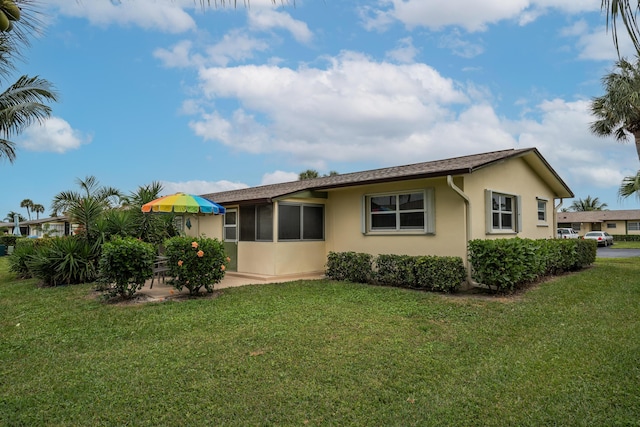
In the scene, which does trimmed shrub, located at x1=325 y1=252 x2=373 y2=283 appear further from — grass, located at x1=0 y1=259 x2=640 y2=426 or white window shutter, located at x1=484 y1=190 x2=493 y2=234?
white window shutter, located at x1=484 y1=190 x2=493 y2=234

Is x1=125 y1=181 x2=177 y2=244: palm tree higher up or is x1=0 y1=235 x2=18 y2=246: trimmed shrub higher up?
x1=125 y1=181 x2=177 y2=244: palm tree

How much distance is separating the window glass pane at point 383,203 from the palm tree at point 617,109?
10.5 m

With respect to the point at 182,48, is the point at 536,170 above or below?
below

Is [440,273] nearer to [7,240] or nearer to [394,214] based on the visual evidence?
[394,214]

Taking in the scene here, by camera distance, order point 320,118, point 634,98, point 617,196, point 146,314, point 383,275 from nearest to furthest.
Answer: point 146,314 → point 383,275 → point 634,98 → point 320,118 → point 617,196

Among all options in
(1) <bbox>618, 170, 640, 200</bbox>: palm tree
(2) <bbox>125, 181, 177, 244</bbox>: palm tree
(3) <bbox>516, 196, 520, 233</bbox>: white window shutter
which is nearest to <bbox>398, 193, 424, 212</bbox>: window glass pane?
(3) <bbox>516, 196, 520, 233</bbox>: white window shutter

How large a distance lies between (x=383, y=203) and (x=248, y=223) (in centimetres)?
438

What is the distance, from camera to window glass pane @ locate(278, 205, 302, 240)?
11.4 m

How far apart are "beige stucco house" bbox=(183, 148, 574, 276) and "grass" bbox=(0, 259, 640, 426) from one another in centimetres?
271

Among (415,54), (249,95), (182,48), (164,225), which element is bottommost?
(164,225)

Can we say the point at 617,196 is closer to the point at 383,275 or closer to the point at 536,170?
the point at 536,170

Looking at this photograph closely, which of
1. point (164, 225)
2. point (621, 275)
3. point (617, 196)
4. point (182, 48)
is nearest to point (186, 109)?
point (164, 225)

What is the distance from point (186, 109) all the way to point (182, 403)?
436 inches

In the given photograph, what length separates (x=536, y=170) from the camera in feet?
43.4
